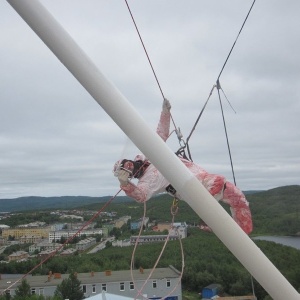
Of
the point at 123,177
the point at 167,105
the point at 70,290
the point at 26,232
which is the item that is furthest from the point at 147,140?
the point at 26,232

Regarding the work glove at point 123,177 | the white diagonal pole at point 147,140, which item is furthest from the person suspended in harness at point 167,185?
Answer: the white diagonal pole at point 147,140

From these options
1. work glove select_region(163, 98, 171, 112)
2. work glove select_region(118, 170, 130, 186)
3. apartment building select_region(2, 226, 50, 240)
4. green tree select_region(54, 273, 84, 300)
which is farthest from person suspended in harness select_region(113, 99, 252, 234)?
apartment building select_region(2, 226, 50, 240)

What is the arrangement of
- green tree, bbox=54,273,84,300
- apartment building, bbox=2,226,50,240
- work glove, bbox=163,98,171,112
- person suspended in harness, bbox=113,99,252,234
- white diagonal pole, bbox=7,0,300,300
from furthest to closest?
apartment building, bbox=2,226,50,240 < green tree, bbox=54,273,84,300 < work glove, bbox=163,98,171,112 < person suspended in harness, bbox=113,99,252,234 < white diagonal pole, bbox=7,0,300,300

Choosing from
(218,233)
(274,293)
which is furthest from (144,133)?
(274,293)

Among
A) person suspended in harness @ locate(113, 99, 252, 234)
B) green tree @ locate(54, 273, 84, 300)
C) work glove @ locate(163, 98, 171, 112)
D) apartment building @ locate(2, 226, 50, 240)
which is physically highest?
work glove @ locate(163, 98, 171, 112)

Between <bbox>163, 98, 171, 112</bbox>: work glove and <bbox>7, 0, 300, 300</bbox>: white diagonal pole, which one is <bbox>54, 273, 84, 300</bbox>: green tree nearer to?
<bbox>163, 98, 171, 112</bbox>: work glove

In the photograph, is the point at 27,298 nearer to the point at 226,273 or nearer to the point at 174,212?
the point at 226,273

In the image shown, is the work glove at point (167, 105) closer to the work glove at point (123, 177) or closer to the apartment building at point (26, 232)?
the work glove at point (123, 177)
